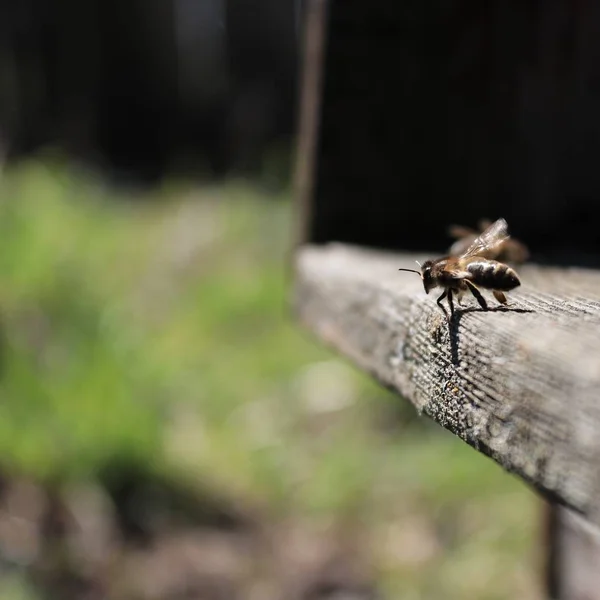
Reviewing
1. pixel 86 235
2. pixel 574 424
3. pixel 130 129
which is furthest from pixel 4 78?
pixel 574 424

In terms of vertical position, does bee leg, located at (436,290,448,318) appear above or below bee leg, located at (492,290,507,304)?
below

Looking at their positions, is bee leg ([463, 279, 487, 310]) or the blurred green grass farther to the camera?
the blurred green grass

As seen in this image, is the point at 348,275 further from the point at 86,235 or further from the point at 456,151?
the point at 86,235

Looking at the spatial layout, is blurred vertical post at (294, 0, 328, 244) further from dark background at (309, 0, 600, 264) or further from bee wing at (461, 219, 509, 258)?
bee wing at (461, 219, 509, 258)

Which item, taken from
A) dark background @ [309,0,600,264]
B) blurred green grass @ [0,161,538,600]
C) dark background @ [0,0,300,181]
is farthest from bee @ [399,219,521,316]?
dark background @ [0,0,300,181]

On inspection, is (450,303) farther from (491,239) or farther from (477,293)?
(491,239)
